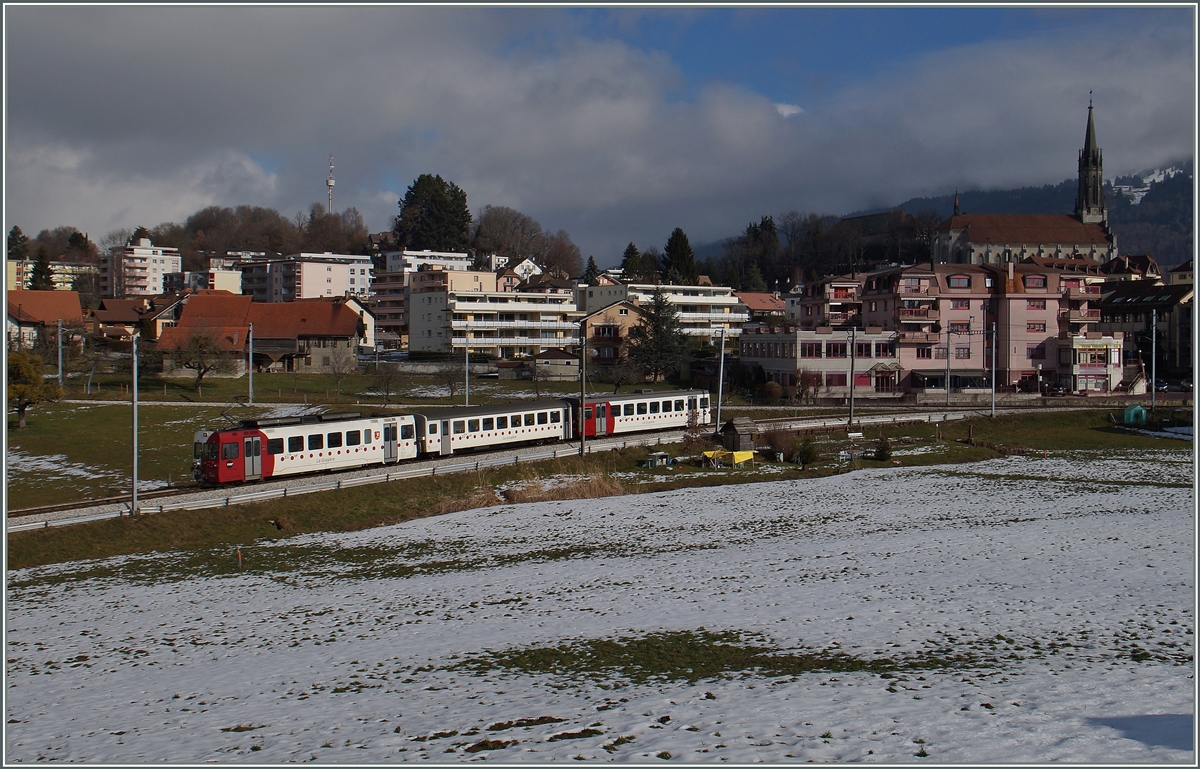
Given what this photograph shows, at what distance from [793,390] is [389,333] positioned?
6640 cm

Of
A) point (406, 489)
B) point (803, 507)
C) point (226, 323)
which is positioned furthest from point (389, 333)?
point (803, 507)

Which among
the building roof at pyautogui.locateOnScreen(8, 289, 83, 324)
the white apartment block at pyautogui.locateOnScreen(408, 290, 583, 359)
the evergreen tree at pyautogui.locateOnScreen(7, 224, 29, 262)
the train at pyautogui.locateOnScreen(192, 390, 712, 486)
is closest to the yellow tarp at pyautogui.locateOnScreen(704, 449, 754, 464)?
the train at pyautogui.locateOnScreen(192, 390, 712, 486)

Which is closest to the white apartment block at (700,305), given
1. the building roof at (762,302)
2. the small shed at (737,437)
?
the building roof at (762,302)

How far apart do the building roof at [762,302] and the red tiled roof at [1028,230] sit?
126ft

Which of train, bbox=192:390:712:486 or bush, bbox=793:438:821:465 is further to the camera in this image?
bush, bbox=793:438:821:465

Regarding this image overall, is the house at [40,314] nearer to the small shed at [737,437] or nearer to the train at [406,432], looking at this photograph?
the train at [406,432]

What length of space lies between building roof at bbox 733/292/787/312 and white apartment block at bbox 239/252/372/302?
57503mm

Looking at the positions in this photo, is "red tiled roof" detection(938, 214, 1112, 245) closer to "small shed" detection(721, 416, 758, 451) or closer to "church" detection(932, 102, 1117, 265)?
"church" detection(932, 102, 1117, 265)

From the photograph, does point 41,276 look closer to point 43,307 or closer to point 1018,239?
point 43,307

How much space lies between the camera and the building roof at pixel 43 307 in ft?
250

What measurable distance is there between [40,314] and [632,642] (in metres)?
82.6

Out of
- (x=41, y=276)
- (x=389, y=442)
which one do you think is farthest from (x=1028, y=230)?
(x=41, y=276)

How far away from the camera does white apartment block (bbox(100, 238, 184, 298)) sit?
145625 millimetres

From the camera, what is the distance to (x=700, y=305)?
325 ft
